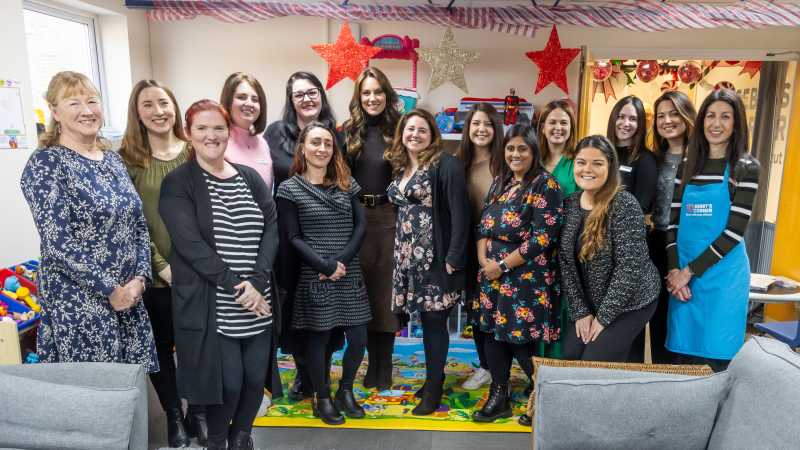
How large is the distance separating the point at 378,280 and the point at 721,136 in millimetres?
1759

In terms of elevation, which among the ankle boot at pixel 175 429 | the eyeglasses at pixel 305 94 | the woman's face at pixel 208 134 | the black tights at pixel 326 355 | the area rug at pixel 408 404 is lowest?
the area rug at pixel 408 404

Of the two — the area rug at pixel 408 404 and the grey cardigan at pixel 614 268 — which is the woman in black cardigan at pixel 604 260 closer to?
the grey cardigan at pixel 614 268

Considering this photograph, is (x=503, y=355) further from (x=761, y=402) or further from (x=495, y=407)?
(x=761, y=402)

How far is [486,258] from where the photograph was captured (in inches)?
103

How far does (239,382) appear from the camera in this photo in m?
2.18

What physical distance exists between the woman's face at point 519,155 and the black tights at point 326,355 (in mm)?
1076

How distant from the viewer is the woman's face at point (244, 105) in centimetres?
262

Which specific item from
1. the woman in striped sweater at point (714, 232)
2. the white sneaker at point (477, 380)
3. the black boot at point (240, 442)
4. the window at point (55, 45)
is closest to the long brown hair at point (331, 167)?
the black boot at point (240, 442)

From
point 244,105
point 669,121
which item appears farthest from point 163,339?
point 669,121

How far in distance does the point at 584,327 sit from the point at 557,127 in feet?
3.23

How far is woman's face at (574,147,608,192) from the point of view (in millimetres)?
2244

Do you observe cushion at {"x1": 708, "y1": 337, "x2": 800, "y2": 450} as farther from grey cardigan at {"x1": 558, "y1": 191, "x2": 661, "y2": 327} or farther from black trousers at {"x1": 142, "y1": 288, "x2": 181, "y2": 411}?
black trousers at {"x1": 142, "y1": 288, "x2": 181, "y2": 411}

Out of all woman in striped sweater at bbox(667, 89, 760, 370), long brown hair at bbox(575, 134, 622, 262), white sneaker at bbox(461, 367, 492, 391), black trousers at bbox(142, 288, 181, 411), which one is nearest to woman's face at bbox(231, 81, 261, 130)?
black trousers at bbox(142, 288, 181, 411)

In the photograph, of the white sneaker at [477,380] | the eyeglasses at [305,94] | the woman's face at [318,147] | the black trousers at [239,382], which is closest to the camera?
the black trousers at [239,382]
